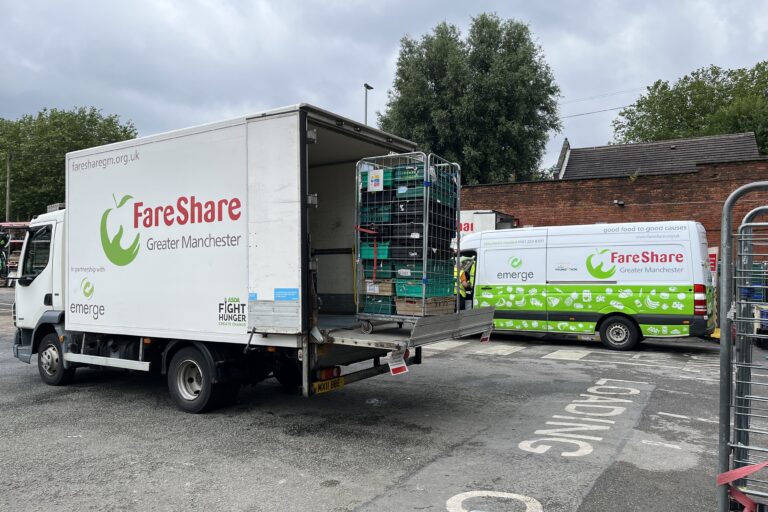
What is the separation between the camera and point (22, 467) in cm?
498

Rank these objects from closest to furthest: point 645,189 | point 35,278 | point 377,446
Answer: point 377,446 < point 35,278 < point 645,189

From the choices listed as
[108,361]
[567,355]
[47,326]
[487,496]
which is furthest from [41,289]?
[567,355]

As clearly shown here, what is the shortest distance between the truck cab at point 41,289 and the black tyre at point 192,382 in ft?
7.70

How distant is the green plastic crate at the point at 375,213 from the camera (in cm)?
609

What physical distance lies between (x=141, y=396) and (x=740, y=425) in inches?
271

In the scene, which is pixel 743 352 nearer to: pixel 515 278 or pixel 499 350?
pixel 499 350

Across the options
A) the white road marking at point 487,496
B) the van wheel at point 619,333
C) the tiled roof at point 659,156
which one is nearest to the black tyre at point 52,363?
the white road marking at point 487,496

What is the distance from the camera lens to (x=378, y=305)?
6082mm

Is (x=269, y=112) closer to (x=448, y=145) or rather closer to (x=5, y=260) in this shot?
(x=5, y=260)

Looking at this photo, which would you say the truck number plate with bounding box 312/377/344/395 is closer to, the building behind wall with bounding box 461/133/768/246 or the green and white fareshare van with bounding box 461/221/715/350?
the green and white fareshare van with bounding box 461/221/715/350

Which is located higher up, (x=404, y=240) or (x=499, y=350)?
(x=404, y=240)

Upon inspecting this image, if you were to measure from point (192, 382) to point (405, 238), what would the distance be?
3.08m

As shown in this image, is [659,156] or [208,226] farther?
[659,156]

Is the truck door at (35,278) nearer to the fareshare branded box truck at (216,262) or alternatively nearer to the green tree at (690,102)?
the fareshare branded box truck at (216,262)
